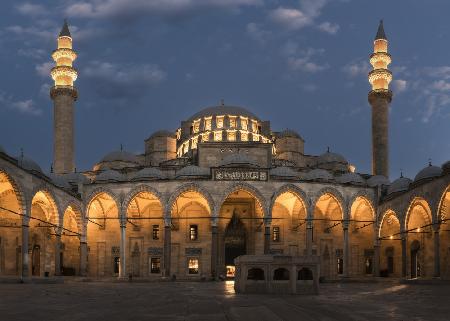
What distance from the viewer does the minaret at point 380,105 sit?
5106 centimetres

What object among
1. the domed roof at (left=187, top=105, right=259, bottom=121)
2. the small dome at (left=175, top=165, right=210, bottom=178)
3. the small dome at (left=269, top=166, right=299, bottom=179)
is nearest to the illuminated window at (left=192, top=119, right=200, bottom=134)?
the domed roof at (left=187, top=105, right=259, bottom=121)

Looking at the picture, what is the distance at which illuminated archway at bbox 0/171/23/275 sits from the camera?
35.6 meters

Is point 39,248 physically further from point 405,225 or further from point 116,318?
point 116,318

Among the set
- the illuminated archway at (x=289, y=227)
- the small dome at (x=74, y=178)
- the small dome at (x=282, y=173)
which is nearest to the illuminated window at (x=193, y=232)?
the illuminated archway at (x=289, y=227)

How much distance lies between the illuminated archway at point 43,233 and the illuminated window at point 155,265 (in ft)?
26.3

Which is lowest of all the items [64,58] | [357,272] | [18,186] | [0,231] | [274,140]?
[357,272]

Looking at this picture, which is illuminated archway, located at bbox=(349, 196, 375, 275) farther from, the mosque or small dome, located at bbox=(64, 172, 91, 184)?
small dome, located at bbox=(64, 172, 91, 184)

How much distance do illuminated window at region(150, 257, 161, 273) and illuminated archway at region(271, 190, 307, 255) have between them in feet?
28.0

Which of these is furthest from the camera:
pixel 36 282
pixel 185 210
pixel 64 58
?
pixel 64 58

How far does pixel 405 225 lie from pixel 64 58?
30853 millimetres

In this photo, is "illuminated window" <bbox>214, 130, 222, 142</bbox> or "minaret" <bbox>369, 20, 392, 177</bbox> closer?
"minaret" <bbox>369, 20, 392, 177</bbox>

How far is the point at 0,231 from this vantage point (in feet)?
117

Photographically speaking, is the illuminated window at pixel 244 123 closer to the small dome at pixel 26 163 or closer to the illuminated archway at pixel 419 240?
the illuminated archway at pixel 419 240

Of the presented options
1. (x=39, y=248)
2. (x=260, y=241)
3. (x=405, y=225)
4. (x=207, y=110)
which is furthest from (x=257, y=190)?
(x=207, y=110)
